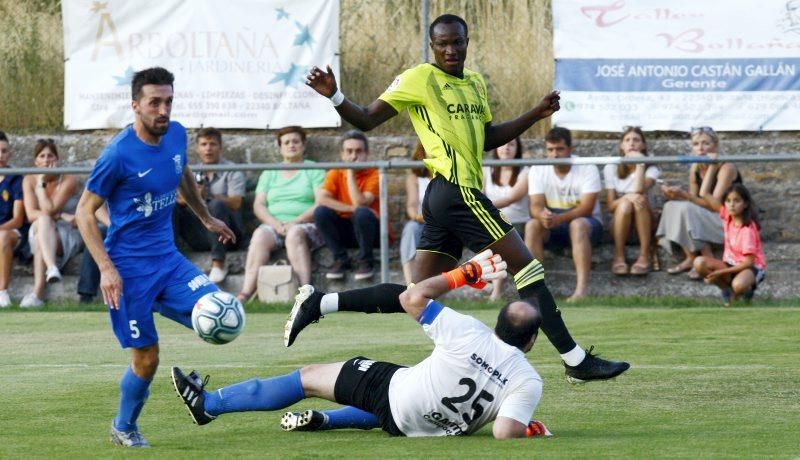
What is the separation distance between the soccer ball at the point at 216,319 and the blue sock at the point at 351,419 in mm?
878

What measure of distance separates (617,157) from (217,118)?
16.7 feet

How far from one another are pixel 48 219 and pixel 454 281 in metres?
10.3

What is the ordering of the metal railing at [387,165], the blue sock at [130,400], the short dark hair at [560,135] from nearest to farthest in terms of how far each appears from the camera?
the blue sock at [130,400], the metal railing at [387,165], the short dark hair at [560,135]

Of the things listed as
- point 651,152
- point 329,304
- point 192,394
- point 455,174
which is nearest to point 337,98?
point 455,174

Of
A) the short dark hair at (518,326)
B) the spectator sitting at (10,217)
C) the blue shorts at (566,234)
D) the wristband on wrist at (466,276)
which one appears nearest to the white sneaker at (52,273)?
the spectator sitting at (10,217)

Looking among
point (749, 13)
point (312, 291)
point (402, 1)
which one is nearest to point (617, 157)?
point (749, 13)

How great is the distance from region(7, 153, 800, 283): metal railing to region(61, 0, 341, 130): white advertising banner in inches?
51.2

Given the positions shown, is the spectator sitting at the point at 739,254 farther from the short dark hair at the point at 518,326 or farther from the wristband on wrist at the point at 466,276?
the wristband on wrist at the point at 466,276

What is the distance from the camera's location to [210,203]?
17094mm

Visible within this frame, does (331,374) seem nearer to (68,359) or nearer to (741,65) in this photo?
(68,359)

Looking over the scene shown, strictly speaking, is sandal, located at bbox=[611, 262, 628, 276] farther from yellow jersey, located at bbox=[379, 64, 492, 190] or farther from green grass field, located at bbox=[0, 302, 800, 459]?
yellow jersey, located at bbox=[379, 64, 492, 190]

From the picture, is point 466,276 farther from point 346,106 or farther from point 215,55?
point 215,55

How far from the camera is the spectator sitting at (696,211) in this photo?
53.4ft

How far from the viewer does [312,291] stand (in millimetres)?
9281
